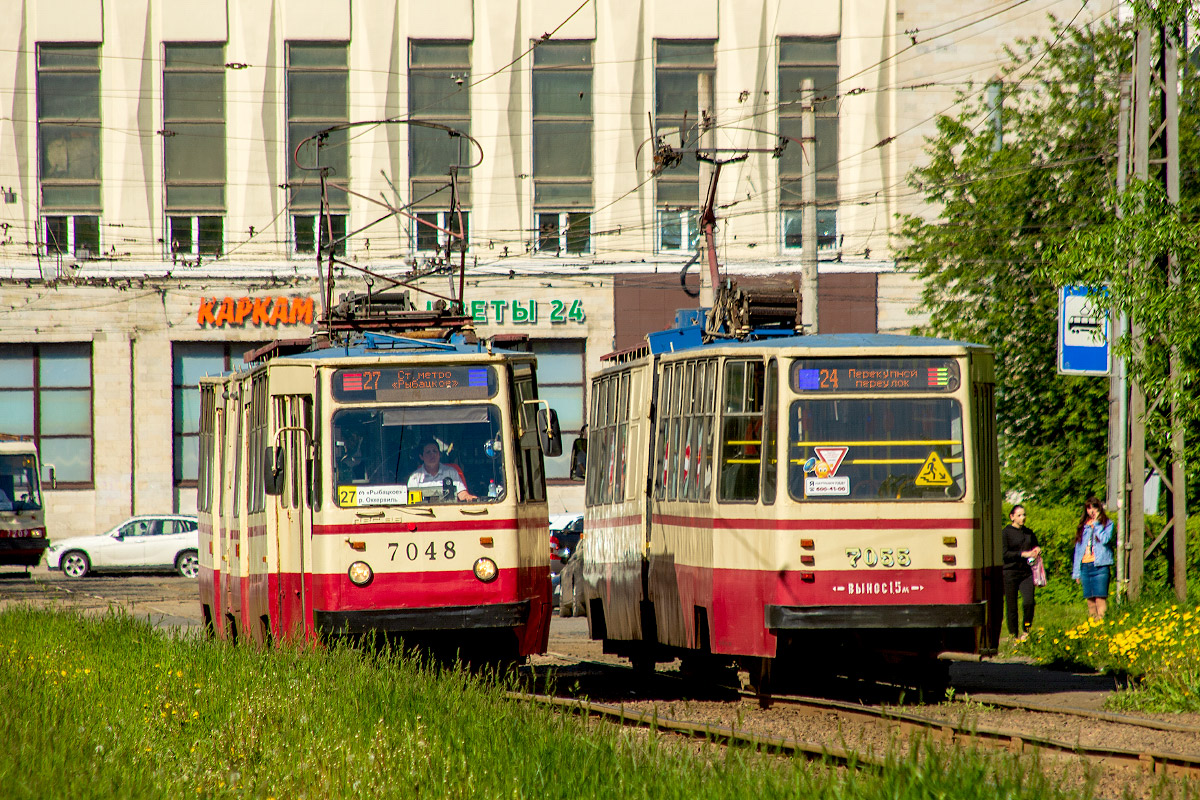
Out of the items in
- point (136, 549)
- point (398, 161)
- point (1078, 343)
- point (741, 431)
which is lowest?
point (136, 549)

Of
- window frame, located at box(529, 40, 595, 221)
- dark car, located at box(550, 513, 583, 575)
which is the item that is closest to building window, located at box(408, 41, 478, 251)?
window frame, located at box(529, 40, 595, 221)

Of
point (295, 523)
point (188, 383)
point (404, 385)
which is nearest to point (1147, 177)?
point (404, 385)

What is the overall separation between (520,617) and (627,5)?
3281cm

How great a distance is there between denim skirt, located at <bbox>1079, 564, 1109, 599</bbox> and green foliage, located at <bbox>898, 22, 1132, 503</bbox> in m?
11.1

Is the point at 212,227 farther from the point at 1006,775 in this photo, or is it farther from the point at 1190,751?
the point at 1006,775

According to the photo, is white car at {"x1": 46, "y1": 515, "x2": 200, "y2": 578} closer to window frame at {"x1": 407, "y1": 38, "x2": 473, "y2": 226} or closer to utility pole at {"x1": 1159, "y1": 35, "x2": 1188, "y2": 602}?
window frame at {"x1": 407, "y1": 38, "x2": 473, "y2": 226}

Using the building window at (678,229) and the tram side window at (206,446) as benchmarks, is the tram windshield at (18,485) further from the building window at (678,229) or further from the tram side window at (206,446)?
the tram side window at (206,446)

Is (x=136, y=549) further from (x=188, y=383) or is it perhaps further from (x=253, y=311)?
(x=253, y=311)

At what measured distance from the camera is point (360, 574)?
1349cm

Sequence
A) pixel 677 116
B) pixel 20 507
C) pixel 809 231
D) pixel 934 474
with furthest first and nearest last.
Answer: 1. pixel 677 116
2. pixel 20 507
3. pixel 809 231
4. pixel 934 474

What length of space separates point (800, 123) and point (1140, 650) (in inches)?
1164

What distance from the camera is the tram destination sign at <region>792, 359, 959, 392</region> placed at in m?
13.2

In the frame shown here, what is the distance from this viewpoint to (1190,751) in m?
10.7

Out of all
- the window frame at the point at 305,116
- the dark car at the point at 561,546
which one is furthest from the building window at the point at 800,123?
the dark car at the point at 561,546
